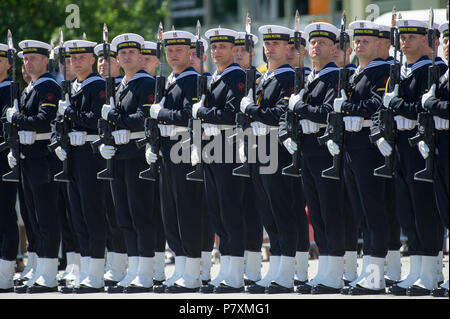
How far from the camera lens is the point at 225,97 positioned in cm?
1050

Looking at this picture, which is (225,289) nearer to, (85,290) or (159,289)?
(159,289)

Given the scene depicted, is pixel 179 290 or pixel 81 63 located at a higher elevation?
pixel 81 63

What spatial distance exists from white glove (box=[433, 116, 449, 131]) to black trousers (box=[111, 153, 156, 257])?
296cm

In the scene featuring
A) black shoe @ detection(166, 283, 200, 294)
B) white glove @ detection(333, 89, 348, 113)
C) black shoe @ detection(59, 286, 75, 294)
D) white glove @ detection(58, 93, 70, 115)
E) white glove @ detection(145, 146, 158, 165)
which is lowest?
black shoe @ detection(59, 286, 75, 294)

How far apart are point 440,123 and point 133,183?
3.10 meters

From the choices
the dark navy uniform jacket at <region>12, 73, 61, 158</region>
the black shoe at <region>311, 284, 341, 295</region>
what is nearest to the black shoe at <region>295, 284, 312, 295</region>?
the black shoe at <region>311, 284, 341, 295</region>

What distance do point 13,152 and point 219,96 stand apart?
2236 millimetres

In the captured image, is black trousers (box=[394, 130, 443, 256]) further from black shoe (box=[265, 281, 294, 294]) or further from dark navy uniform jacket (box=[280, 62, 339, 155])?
black shoe (box=[265, 281, 294, 294])

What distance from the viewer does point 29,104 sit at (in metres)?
11.4

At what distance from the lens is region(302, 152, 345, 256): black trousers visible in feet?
32.9

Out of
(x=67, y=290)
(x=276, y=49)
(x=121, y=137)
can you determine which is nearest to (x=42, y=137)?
(x=121, y=137)

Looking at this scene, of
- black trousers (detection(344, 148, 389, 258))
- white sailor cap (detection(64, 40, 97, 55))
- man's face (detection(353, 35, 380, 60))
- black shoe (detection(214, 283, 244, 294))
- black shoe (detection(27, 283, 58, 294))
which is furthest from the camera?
white sailor cap (detection(64, 40, 97, 55))
